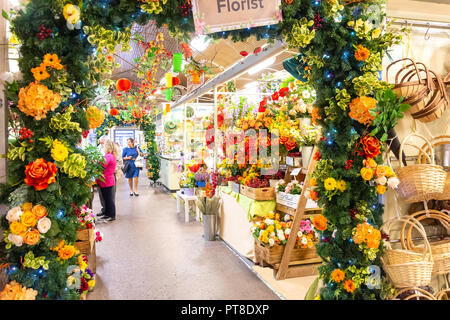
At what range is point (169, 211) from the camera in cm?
712

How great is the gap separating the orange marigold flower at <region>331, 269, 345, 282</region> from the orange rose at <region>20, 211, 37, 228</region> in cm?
209

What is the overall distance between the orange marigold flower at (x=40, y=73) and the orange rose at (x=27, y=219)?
0.79m

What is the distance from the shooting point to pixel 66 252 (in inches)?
77.8

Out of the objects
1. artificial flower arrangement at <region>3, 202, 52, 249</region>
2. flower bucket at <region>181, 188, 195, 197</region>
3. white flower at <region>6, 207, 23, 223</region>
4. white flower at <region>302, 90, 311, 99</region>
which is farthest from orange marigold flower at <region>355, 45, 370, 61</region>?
flower bucket at <region>181, 188, 195, 197</region>

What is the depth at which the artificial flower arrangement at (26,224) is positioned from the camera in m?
1.80

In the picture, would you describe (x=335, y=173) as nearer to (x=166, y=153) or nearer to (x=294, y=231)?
(x=294, y=231)

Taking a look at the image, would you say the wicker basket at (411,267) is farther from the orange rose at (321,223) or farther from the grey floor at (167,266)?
the grey floor at (167,266)

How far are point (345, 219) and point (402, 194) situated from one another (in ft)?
1.42

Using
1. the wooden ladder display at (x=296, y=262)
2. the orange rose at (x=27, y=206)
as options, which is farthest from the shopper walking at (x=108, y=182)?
the orange rose at (x=27, y=206)

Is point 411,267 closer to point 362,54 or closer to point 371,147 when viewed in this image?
point 371,147

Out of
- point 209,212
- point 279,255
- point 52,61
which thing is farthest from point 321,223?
point 209,212

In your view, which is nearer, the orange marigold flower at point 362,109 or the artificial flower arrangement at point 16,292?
the artificial flower arrangement at point 16,292

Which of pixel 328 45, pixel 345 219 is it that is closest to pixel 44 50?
pixel 328 45

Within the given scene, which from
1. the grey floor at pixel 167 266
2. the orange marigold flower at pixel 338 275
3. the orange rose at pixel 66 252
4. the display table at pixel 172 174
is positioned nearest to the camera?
the orange rose at pixel 66 252
